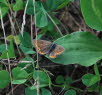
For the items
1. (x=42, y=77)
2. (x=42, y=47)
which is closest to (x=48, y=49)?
(x=42, y=47)

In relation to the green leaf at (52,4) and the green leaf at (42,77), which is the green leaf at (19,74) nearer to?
the green leaf at (42,77)

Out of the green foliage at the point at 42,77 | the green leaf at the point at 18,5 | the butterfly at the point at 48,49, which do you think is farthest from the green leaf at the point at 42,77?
the green leaf at the point at 18,5

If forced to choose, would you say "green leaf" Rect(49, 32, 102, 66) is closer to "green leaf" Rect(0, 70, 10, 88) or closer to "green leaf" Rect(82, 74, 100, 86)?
"green leaf" Rect(82, 74, 100, 86)

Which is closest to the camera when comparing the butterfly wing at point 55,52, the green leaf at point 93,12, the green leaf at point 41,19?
the butterfly wing at point 55,52

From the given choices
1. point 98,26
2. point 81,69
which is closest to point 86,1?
point 98,26

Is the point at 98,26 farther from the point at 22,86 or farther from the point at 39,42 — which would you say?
the point at 22,86

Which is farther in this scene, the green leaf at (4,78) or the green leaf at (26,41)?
the green leaf at (26,41)

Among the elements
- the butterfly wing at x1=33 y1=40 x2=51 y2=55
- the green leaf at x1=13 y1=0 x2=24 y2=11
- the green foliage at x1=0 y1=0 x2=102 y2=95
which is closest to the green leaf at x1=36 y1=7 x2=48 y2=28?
the green foliage at x1=0 y1=0 x2=102 y2=95

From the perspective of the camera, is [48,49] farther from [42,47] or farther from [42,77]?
[42,77]
